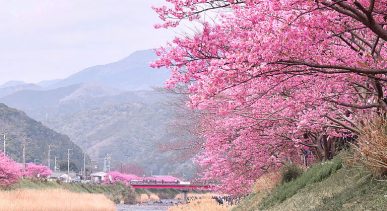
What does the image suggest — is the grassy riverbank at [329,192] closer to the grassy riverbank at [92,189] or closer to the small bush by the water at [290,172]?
the small bush by the water at [290,172]

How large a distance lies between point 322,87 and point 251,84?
6.67 ft

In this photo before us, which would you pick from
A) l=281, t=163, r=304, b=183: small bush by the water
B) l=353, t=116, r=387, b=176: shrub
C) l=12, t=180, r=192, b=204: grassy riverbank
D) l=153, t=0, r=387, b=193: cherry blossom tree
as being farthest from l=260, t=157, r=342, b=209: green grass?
l=12, t=180, r=192, b=204: grassy riverbank

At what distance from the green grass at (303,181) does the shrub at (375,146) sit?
16.7ft

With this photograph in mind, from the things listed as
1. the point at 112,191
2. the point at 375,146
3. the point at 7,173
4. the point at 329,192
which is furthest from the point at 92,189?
the point at 375,146

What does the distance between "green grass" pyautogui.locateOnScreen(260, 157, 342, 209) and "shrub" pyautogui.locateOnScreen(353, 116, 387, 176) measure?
5.08 m

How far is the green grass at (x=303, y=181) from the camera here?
17.8 metres

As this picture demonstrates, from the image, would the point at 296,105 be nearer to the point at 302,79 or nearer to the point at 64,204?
the point at 302,79

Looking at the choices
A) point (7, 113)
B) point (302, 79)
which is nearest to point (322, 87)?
point (302, 79)

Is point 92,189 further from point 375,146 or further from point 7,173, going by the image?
point 375,146

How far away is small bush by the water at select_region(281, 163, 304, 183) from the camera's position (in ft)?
71.3

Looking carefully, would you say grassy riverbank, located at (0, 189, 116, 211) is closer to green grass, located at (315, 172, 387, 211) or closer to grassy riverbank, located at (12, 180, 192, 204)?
grassy riverbank, located at (12, 180, 192, 204)

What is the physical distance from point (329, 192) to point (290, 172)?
646 centimetres

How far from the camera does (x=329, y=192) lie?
1528 centimetres

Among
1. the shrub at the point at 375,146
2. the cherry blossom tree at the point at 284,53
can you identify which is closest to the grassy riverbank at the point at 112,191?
the cherry blossom tree at the point at 284,53
